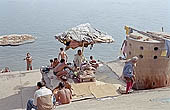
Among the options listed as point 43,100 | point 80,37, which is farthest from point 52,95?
point 80,37

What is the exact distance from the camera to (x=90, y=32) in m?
10.0

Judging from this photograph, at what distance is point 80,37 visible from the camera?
31.7ft

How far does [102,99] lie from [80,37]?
3253 millimetres

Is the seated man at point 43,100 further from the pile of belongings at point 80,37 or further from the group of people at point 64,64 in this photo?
the pile of belongings at point 80,37

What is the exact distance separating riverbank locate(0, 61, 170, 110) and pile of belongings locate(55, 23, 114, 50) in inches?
54.1

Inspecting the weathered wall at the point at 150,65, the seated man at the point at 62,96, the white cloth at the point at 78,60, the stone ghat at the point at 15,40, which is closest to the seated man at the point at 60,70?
the white cloth at the point at 78,60

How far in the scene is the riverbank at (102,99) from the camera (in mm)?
6024

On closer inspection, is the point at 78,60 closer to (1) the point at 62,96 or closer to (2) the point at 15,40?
(1) the point at 62,96

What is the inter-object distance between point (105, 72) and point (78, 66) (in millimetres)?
1099

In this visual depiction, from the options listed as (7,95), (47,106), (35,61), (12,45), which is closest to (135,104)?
(47,106)

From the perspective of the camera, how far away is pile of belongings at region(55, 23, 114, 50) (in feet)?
31.5

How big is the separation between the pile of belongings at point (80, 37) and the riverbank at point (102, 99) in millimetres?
1374

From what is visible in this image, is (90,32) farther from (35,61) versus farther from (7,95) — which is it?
(35,61)

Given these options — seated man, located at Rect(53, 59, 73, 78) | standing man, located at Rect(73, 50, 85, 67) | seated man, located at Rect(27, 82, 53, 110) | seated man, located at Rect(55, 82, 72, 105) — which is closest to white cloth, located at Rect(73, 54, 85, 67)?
standing man, located at Rect(73, 50, 85, 67)
